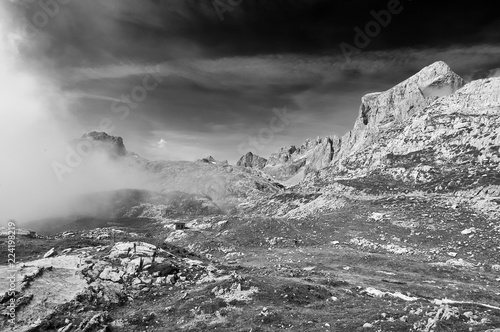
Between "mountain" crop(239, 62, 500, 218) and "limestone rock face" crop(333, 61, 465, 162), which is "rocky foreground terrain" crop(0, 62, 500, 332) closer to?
"mountain" crop(239, 62, 500, 218)

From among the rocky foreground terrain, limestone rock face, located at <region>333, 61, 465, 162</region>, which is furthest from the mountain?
limestone rock face, located at <region>333, 61, 465, 162</region>

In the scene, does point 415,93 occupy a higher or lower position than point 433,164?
higher

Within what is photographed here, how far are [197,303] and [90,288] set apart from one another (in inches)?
371

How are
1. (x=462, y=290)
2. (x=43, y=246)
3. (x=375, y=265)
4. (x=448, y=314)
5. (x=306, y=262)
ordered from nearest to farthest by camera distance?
(x=448, y=314), (x=462, y=290), (x=43, y=246), (x=375, y=265), (x=306, y=262)

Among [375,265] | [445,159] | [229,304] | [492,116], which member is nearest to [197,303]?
[229,304]

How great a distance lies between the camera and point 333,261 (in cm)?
4544

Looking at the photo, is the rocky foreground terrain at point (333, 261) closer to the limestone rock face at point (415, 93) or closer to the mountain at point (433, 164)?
the mountain at point (433, 164)

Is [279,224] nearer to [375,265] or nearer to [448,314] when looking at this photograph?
[375,265]

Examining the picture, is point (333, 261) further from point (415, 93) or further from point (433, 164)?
point (415, 93)

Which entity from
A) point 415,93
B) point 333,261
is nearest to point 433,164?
point 333,261

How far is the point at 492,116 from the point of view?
90062mm

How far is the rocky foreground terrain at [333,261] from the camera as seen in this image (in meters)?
21.0

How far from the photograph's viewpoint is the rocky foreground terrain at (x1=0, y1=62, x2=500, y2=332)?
2095cm

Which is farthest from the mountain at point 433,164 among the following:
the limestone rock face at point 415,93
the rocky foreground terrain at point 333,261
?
the limestone rock face at point 415,93
